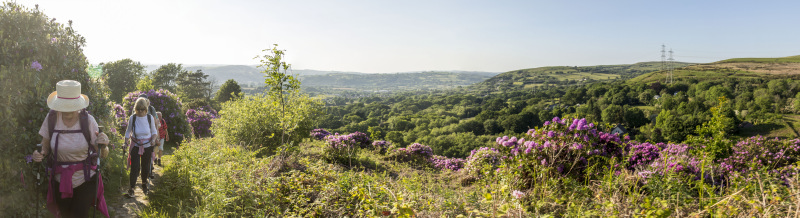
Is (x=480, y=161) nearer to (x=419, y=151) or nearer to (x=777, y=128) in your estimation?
(x=419, y=151)

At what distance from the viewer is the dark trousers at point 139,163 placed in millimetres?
4824

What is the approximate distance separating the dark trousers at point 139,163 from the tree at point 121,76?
35375 mm

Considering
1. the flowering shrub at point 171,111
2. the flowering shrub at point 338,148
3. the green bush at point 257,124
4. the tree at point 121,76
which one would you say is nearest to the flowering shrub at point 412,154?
the flowering shrub at point 338,148

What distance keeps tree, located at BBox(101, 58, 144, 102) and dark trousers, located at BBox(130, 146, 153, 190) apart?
3538 cm

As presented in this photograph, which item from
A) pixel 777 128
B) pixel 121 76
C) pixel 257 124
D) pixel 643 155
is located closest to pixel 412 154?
pixel 257 124

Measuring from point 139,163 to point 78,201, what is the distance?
1543mm

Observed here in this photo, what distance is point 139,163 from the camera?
4.94 m

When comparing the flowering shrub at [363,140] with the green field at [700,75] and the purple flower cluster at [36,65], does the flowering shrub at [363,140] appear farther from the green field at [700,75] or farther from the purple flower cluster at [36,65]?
the green field at [700,75]

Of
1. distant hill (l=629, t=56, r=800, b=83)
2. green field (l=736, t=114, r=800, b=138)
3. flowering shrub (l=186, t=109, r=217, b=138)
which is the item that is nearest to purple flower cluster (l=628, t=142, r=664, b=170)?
flowering shrub (l=186, t=109, r=217, b=138)

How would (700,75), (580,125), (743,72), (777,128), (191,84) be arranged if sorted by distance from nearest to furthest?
(580,125) → (191,84) → (777,128) → (743,72) → (700,75)

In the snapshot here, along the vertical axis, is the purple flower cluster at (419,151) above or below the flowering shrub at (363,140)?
below

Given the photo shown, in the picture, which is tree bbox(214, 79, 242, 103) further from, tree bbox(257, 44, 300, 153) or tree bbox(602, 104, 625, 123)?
tree bbox(602, 104, 625, 123)

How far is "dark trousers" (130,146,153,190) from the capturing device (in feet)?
15.8

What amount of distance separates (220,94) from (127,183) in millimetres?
33830
